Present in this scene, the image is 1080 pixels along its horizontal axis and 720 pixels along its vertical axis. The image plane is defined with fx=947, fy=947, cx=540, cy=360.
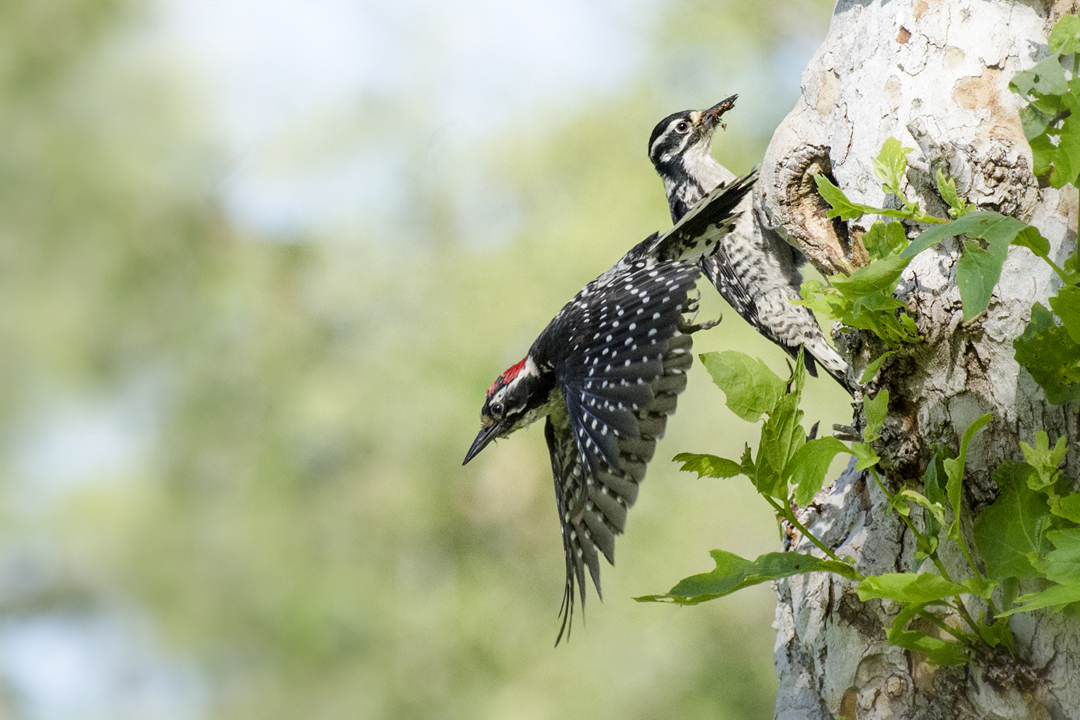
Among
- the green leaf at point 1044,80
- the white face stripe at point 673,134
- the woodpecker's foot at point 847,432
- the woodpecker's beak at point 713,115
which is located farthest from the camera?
the white face stripe at point 673,134

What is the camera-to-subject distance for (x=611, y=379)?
201 centimetres

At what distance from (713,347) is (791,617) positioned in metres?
2.51

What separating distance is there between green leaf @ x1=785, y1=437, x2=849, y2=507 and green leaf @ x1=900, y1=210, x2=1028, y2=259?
0.33 m

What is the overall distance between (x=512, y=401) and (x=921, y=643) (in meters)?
1.24

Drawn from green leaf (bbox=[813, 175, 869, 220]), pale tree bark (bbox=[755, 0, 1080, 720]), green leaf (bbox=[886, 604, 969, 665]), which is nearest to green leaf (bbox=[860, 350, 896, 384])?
pale tree bark (bbox=[755, 0, 1080, 720])

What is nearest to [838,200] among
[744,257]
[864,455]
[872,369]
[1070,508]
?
[872,369]

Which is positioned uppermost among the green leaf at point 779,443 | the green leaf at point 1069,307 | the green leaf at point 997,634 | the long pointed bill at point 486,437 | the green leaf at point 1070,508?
the long pointed bill at point 486,437

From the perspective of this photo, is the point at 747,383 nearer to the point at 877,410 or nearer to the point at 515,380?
the point at 877,410

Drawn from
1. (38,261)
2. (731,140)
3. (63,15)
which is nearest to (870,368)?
(731,140)

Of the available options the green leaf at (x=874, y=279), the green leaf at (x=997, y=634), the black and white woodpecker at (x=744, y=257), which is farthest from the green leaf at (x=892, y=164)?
the black and white woodpecker at (x=744, y=257)

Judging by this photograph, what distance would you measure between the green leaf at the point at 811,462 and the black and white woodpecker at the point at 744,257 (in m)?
1.06

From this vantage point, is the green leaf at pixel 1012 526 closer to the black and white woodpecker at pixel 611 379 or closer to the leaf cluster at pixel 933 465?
the leaf cluster at pixel 933 465

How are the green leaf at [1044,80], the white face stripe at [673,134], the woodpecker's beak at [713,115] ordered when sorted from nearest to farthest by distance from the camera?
the green leaf at [1044,80] < the woodpecker's beak at [713,115] < the white face stripe at [673,134]

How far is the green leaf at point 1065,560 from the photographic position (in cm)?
111
